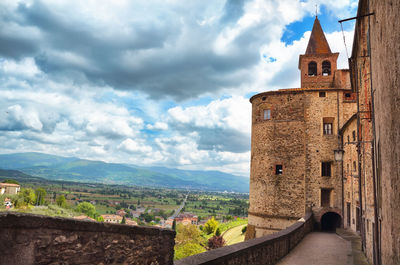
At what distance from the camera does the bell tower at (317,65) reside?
2819 cm

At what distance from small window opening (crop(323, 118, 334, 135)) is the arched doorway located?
22.5 ft

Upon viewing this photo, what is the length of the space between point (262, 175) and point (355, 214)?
7448mm

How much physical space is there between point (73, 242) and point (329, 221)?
26.2 metres

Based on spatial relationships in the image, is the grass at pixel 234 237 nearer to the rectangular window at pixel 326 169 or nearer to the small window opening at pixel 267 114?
the rectangular window at pixel 326 169

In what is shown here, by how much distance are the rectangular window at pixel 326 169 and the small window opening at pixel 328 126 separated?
2444mm

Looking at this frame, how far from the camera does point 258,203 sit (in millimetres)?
23750

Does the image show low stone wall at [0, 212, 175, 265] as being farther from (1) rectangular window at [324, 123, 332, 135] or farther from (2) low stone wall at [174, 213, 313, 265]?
(1) rectangular window at [324, 123, 332, 135]

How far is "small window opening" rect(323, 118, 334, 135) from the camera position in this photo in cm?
2348

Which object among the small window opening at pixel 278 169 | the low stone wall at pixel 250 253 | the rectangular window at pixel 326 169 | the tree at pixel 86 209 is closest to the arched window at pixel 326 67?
the rectangular window at pixel 326 169

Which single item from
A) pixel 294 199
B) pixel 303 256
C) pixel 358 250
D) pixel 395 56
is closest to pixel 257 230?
pixel 294 199

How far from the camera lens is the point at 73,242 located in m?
3.00

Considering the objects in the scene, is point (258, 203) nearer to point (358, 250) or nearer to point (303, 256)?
point (358, 250)

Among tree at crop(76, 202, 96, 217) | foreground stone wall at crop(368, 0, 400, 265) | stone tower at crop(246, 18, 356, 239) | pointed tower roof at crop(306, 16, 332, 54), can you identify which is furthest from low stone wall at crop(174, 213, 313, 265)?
tree at crop(76, 202, 96, 217)

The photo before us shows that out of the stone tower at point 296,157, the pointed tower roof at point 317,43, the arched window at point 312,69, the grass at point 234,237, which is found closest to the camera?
the stone tower at point 296,157
